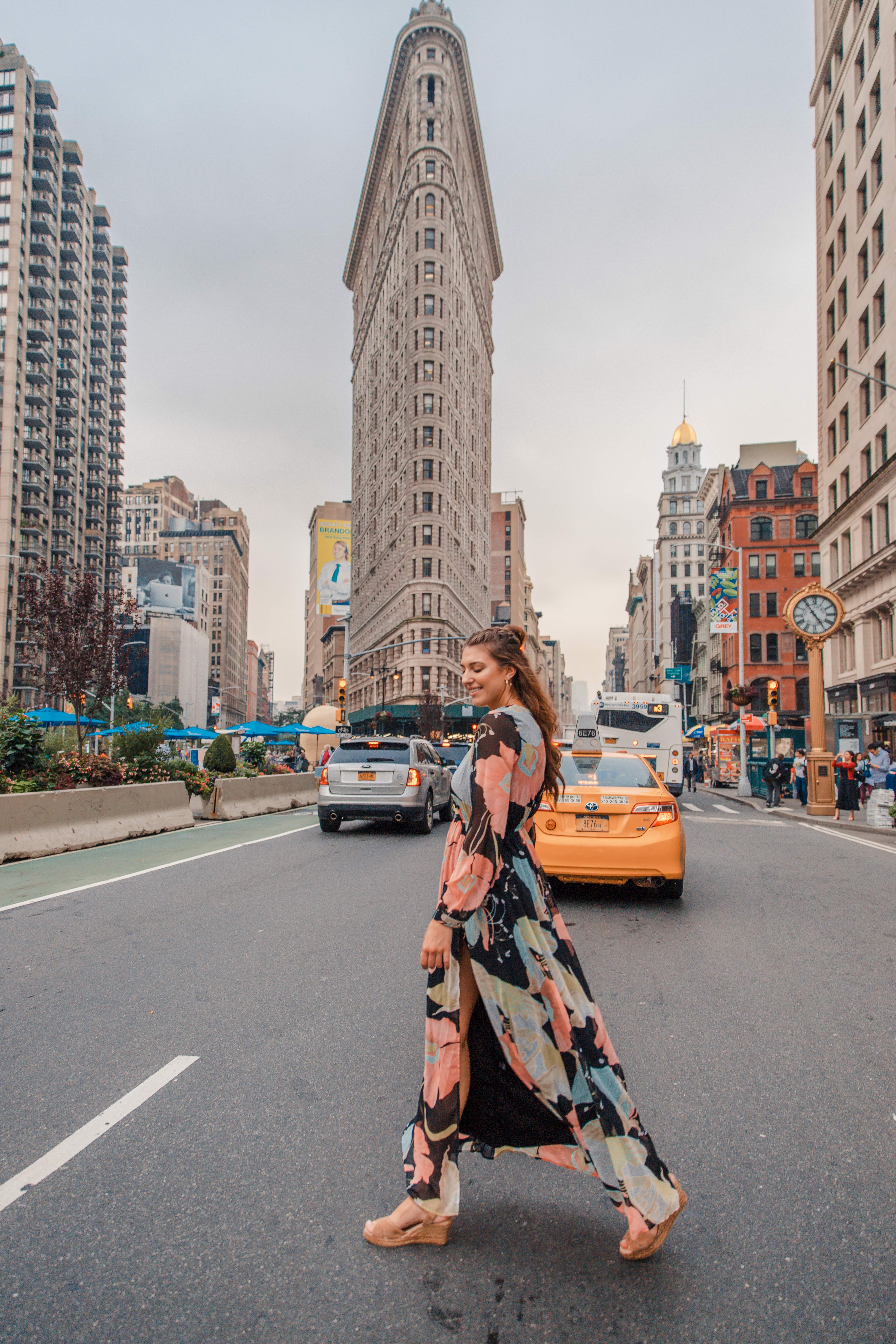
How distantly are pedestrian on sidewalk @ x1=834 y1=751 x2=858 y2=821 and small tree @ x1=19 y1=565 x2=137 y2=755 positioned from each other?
62.2ft

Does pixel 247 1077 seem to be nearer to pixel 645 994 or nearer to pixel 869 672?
pixel 645 994

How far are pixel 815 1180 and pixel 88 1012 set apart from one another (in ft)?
12.3

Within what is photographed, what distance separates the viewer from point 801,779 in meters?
27.9

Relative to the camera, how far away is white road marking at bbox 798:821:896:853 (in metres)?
14.4

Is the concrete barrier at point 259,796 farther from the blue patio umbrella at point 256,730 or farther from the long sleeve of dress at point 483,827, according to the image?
the long sleeve of dress at point 483,827

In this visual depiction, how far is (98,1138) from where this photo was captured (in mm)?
3275

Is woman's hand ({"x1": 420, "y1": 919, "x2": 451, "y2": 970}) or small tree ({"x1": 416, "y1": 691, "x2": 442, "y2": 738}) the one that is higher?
small tree ({"x1": 416, "y1": 691, "x2": 442, "y2": 738})

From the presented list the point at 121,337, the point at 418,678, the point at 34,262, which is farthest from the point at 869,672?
the point at 121,337

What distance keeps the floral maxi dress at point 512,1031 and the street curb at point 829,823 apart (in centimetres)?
1501

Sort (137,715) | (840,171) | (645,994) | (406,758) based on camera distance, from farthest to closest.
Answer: (137,715)
(840,171)
(406,758)
(645,994)

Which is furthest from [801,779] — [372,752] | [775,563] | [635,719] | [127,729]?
[775,563]

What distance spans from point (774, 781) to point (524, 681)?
25278 millimetres

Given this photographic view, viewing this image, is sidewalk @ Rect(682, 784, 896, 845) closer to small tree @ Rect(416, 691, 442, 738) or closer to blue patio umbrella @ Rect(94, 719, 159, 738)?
blue patio umbrella @ Rect(94, 719, 159, 738)

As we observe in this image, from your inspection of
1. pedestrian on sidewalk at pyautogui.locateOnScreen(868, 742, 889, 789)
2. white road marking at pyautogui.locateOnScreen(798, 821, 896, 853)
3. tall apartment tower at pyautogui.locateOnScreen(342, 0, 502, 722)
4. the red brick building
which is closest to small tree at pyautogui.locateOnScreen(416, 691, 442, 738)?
tall apartment tower at pyautogui.locateOnScreen(342, 0, 502, 722)
